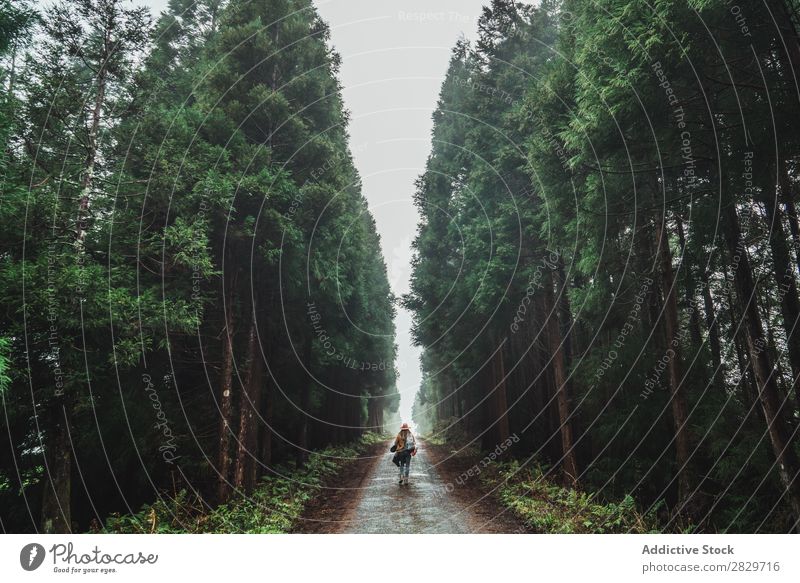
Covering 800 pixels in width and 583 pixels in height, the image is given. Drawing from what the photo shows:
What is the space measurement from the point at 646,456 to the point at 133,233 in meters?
12.7

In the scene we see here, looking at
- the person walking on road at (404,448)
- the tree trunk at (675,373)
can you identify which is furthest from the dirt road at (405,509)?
the tree trunk at (675,373)

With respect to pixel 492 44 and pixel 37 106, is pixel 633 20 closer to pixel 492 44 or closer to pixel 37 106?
pixel 492 44

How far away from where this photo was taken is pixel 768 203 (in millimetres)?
6590

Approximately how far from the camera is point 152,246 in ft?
28.0

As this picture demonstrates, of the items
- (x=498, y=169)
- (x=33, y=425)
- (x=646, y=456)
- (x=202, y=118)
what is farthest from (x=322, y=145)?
(x=646, y=456)

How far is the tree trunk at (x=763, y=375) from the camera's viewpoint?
5.77 m

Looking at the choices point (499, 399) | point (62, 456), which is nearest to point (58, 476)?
point (62, 456)

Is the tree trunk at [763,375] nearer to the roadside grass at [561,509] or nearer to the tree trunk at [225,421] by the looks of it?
the roadside grass at [561,509]

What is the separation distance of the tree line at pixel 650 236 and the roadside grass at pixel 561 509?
2.04 feet

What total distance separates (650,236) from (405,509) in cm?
839

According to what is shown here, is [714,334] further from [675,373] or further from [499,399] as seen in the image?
[499,399]

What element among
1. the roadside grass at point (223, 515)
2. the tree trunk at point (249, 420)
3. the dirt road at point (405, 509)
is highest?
the tree trunk at point (249, 420)

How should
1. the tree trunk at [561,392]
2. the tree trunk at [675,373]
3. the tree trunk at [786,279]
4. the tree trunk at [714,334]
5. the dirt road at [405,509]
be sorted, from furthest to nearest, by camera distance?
the tree trunk at [561,392]
the tree trunk at [714,334]
the dirt road at [405,509]
the tree trunk at [675,373]
the tree trunk at [786,279]
